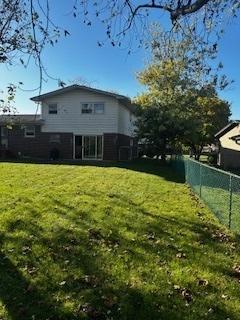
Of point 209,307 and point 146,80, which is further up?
point 146,80

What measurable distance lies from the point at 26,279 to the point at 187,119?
27.1 meters

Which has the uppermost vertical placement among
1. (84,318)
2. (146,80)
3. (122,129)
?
(146,80)

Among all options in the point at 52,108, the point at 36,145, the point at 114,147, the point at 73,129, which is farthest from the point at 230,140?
the point at 36,145

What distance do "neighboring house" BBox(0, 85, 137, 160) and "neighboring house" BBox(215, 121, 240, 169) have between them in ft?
27.6

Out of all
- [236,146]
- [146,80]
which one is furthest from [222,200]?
[146,80]

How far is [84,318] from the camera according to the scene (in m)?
5.02

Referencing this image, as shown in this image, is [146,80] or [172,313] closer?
[172,313]

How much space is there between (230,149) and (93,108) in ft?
40.0

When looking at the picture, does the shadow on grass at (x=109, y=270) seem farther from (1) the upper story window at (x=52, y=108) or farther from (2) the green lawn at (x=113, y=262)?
(1) the upper story window at (x=52, y=108)

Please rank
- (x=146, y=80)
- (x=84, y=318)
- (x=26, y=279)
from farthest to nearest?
1. (x=146, y=80)
2. (x=26, y=279)
3. (x=84, y=318)

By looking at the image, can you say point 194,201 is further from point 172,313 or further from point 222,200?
point 172,313

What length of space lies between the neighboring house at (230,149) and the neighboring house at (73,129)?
841 cm

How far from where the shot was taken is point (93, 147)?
36844 mm

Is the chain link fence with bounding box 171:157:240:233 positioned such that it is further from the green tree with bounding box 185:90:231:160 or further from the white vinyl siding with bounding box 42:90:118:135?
the green tree with bounding box 185:90:231:160
